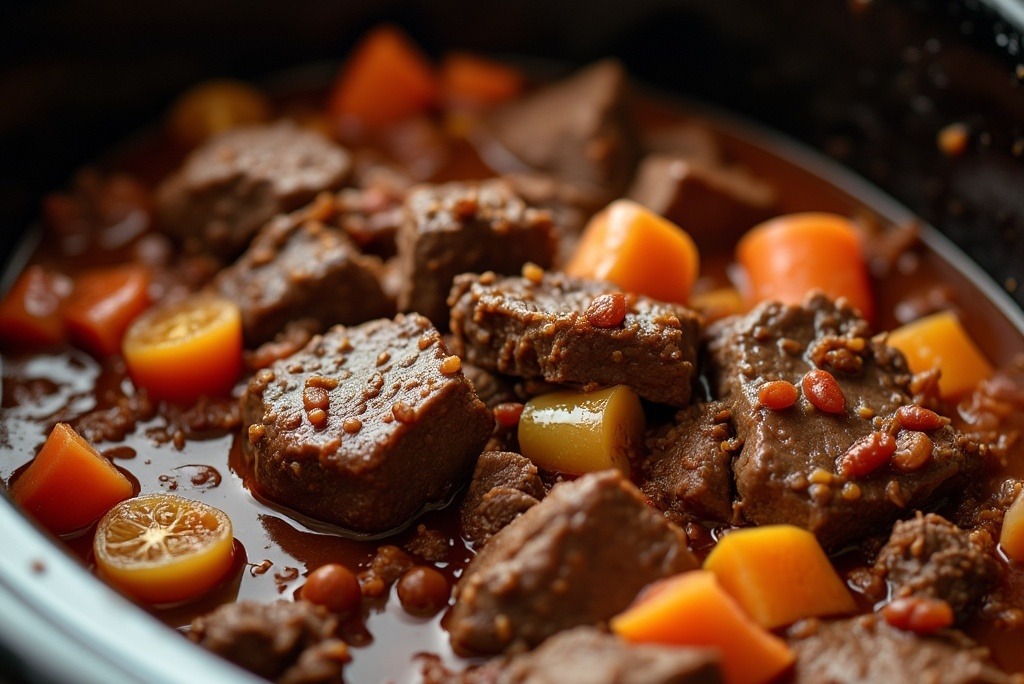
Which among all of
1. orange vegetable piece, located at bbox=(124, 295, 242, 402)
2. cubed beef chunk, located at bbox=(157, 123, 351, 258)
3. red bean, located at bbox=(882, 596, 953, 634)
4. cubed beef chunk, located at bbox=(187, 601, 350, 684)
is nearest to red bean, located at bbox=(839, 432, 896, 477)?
red bean, located at bbox=(882, 596, 953, 634)

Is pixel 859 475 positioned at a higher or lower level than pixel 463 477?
higher

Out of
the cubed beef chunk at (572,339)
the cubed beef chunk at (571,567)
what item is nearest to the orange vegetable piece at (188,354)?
the cubed beef chunk at (572,339)

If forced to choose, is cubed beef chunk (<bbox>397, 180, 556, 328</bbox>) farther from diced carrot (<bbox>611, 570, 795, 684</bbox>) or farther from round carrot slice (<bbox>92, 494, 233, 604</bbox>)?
diced carrot (<bbox>611, 570, 795, 684</bbox>)

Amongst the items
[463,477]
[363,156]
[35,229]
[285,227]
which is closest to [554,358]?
[463,477]

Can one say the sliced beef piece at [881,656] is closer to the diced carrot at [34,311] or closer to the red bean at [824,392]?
the red bean at [824,392]

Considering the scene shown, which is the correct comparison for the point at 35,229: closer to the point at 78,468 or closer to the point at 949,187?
the point at 78,468
